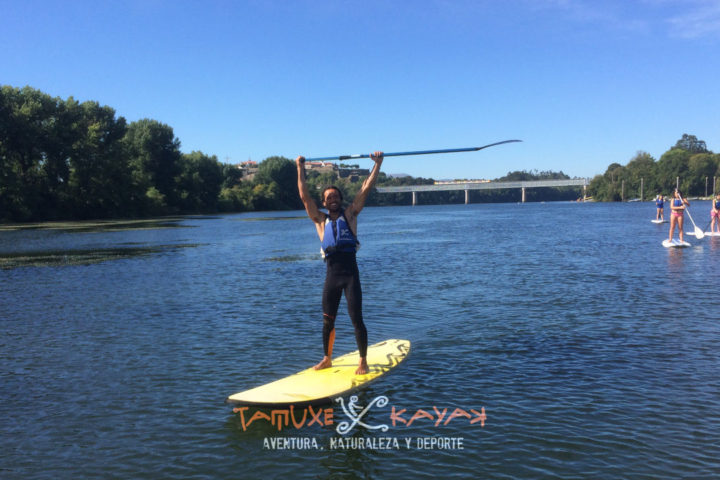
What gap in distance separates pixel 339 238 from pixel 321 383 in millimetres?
2047

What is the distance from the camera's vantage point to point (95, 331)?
1194 centimetres

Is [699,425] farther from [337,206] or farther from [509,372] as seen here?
[337,206]

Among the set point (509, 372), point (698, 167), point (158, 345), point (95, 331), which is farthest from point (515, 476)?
point (698, 167)

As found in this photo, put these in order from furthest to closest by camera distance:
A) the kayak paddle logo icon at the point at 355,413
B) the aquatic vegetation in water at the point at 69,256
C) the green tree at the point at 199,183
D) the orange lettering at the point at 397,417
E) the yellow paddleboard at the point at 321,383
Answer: the green tree at the point at 199,183
the aquatic vegetation in water at the point at 69,256
the yellow paddleboard at the point at 321,383
the orange lettering at the point at 397,417
the kayak paddle logo icon at the point at 355,413

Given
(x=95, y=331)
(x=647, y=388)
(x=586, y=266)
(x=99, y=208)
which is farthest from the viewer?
(x=99, y=208)

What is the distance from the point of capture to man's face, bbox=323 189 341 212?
7.80 meters

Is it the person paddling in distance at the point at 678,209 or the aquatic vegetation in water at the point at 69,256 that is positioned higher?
the person paddling in distance at the point at 678,209

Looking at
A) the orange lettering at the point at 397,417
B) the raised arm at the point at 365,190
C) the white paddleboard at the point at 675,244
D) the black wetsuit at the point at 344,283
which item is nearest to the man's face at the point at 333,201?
the raised arm at the point at 365,190

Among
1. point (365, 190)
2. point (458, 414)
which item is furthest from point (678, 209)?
point (458, 414)

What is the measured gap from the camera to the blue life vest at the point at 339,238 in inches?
302

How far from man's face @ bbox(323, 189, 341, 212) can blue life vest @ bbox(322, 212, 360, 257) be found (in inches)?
6.6

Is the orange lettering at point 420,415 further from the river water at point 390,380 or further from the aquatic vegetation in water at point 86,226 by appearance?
the aquatic vegetation in water at point 86,226

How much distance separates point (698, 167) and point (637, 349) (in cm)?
18362

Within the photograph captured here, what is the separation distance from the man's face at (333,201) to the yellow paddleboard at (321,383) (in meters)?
2.44
